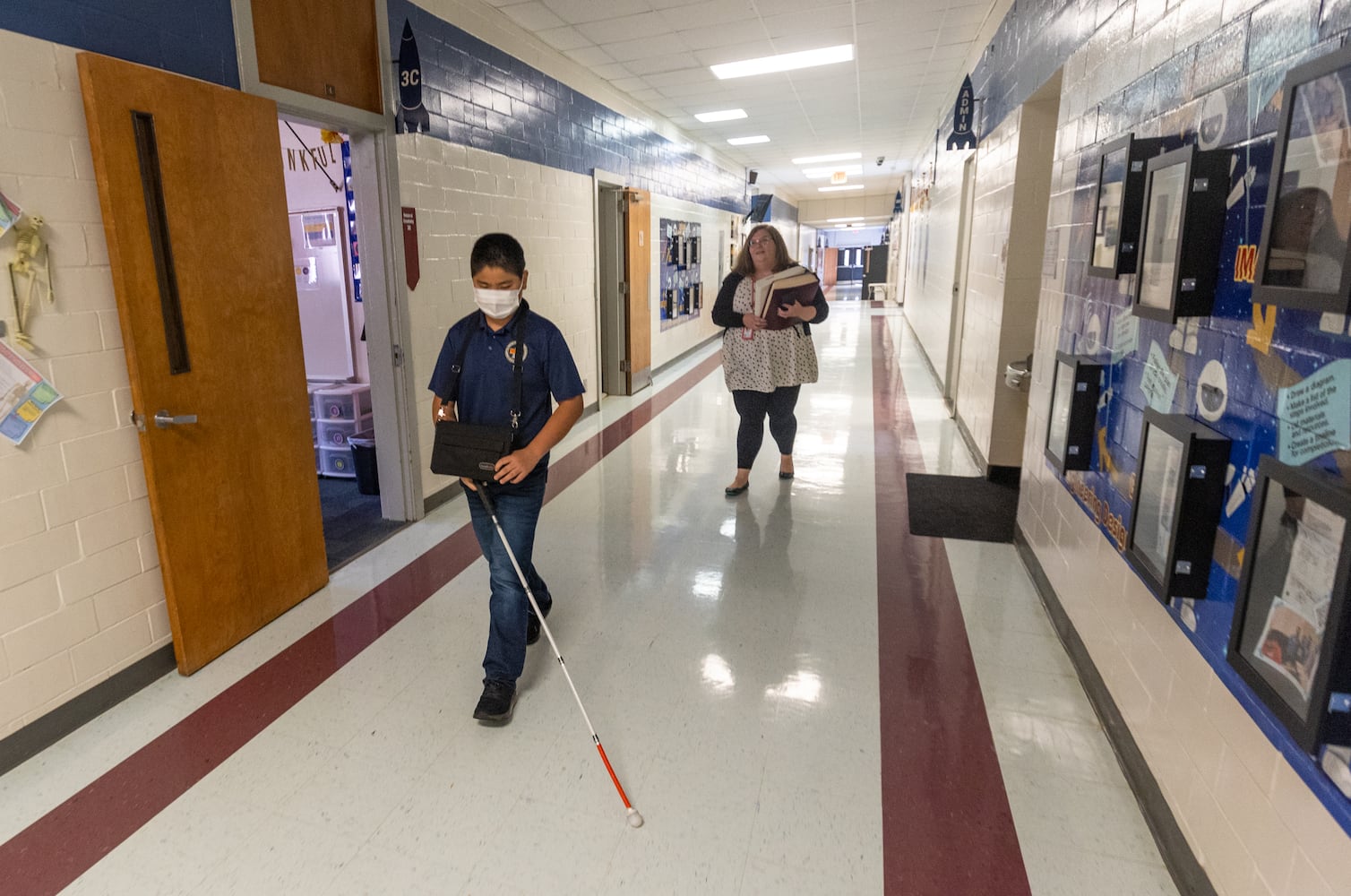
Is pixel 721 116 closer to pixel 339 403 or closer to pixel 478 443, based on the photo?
pixel 339 403

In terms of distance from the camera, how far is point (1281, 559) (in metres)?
1.25

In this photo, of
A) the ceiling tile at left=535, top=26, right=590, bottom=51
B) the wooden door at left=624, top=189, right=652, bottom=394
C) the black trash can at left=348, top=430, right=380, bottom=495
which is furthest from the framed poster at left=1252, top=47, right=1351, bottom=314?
the wooden door at left=624, top=189, right=652, bottom=394

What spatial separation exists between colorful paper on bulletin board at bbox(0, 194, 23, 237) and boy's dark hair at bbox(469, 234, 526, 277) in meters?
1.26

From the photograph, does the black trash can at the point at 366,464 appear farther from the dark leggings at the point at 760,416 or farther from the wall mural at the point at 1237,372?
the wall mural at the point at 1237,372

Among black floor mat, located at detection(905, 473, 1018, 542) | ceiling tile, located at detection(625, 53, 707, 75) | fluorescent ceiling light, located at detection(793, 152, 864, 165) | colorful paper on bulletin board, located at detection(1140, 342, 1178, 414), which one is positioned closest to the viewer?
colorful paper on bulletin board, located at detection(1140, 342, 1178, 414)

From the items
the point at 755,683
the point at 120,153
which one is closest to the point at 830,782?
the point at 755,683

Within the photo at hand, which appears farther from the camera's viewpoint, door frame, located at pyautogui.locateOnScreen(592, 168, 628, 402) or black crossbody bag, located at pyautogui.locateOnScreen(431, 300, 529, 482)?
door frame, located at pyautogui.locateOnScreen(592, 168, 628, 402)

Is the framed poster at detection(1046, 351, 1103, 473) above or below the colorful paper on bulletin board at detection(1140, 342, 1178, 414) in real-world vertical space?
below

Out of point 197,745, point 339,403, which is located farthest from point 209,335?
point 339,403

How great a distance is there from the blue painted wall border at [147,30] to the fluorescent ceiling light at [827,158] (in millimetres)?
10685

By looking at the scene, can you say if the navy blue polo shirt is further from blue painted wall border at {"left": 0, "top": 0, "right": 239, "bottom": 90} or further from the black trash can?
the black trash can

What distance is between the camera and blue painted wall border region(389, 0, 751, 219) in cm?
416

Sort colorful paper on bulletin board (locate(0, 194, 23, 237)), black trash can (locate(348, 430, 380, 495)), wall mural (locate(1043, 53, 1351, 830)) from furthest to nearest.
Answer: black trash can (locate(348, 430, 380, 495))
colorful paper on bulletin board (locate(0, 194, 23, 237))
wall mural (locate(1043, 53, 1351, 830))

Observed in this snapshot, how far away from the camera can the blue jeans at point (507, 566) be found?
232 cm
